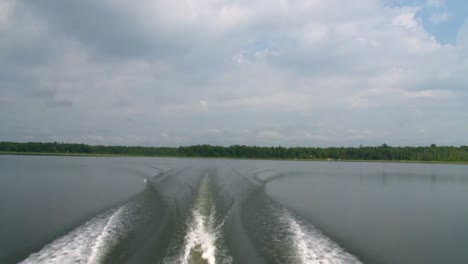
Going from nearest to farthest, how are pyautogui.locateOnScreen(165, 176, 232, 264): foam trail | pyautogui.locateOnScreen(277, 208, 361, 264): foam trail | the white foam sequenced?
pyautogui.locateOnScreen(165, 176, 232, 264): foam trail
the white foam
pyautogui.locateOnScreen(277, 208, 361, 264): foam trail

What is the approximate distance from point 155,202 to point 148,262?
748 cm

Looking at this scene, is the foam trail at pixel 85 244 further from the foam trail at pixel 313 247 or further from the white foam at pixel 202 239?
the foam trail at pixel 313 247

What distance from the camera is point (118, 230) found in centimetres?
957

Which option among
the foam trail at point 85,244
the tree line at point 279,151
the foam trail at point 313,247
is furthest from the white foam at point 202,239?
the tree line at point 279,151

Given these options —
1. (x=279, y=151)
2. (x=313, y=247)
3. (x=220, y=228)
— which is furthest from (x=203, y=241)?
(x=279, y=151)

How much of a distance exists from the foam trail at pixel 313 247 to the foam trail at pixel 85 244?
15.9ft

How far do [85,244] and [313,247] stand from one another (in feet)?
20.0

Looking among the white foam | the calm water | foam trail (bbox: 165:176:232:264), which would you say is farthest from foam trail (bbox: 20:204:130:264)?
the white foam

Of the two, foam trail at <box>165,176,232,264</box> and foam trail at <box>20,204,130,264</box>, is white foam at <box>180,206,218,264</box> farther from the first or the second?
foam trail at <box>20,204,130,264</box>

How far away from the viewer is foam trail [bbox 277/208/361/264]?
311 inches

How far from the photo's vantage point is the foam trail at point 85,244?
731 centimetres

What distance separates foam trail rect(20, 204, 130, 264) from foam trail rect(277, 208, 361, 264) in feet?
15.9

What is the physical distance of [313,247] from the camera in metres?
8.76

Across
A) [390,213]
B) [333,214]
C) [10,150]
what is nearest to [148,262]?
[333,214]
